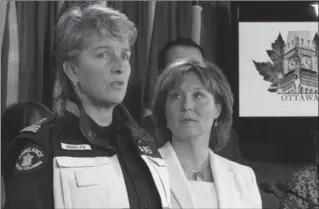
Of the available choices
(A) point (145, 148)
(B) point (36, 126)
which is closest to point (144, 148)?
(A) point (145, 148)

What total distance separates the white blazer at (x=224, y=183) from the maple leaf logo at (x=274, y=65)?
15.0 inches

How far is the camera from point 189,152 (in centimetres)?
200

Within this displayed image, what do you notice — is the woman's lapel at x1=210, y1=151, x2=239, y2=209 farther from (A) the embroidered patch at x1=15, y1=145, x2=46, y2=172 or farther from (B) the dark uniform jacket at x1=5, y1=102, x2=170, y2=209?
(A) the embroidered patch at x1=15, y1=145, x2=46, y2=172

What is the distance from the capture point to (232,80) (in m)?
2.03

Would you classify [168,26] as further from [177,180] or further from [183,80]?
[177,180]

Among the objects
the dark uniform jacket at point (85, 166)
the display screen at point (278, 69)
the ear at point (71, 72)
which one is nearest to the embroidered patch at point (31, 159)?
the dark uniform jacket at point (85, 166)

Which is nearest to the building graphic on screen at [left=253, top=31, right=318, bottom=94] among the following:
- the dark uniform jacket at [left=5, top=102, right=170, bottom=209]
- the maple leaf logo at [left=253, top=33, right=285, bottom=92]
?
the maple leaf logo at [left=253, top=33, right=285, bottom=92]

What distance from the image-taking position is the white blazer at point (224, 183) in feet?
6.42

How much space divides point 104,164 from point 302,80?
36.5 inches

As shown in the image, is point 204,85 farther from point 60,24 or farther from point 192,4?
point 60,24

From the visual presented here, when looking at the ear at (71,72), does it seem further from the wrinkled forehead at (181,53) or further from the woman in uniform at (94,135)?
the wrinkled forehead at (181,53)

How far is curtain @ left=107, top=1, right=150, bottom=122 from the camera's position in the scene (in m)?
1.99

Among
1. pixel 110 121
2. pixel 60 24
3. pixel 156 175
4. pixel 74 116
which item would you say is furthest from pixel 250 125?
pixel 60 24

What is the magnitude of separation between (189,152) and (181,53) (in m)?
0.42
